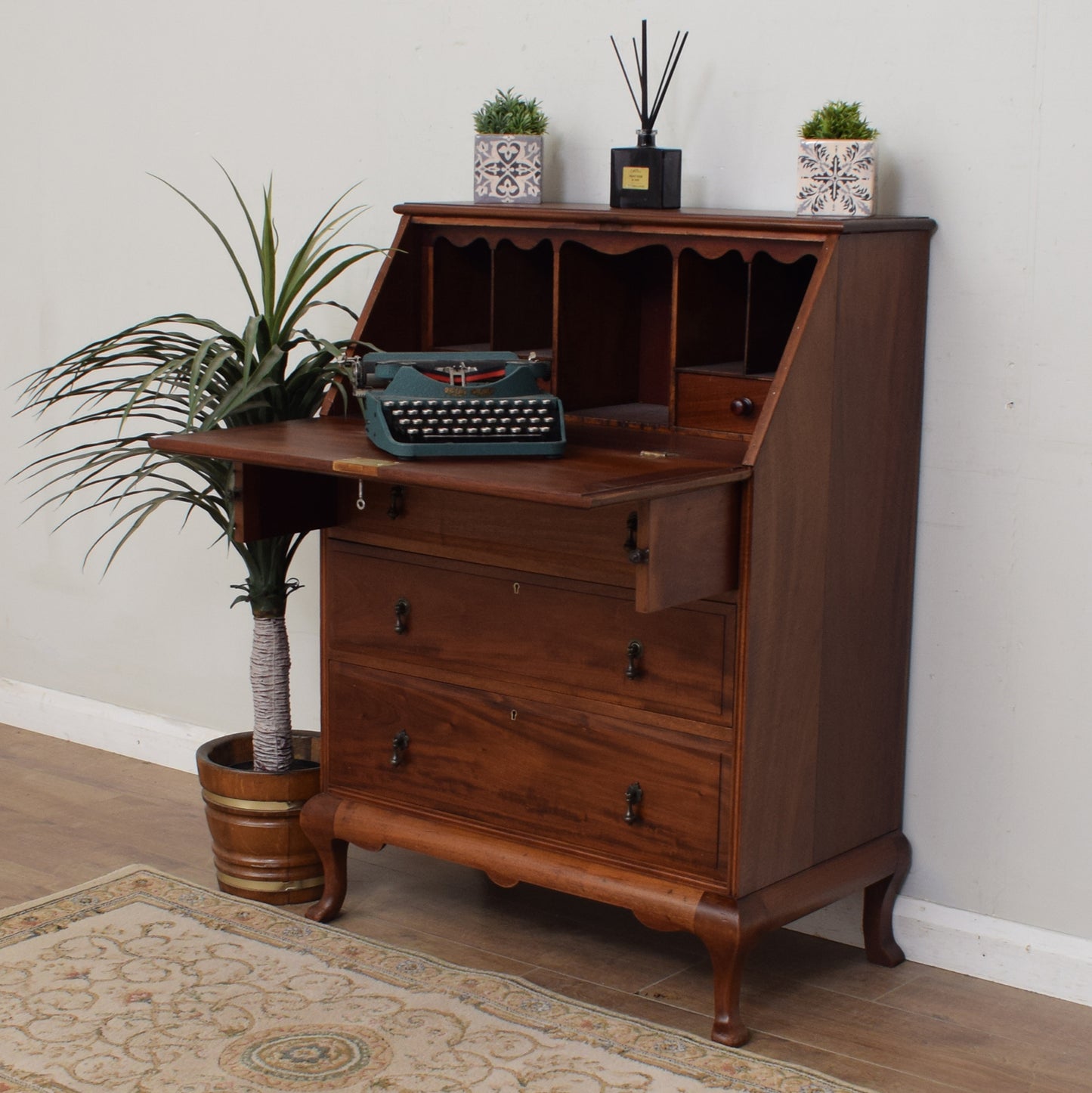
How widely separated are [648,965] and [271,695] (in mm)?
915

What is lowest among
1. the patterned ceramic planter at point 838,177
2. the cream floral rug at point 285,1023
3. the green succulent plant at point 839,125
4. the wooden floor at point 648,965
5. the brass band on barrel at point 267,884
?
the wooden floor at point 648,965

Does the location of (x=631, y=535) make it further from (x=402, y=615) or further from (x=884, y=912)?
(x=884, y=912)

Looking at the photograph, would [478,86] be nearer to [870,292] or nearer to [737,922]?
[870,292]

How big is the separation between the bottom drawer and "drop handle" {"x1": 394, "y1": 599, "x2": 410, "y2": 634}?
97 millimetres

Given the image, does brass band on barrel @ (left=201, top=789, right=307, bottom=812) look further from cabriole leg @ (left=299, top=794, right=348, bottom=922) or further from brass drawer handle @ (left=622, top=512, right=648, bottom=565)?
brass drawer handle @ (left=622, top=512, right=648, bottom=565)

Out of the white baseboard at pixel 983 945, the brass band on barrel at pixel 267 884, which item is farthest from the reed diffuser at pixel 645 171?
the brass band on barrel at pixel 267 884

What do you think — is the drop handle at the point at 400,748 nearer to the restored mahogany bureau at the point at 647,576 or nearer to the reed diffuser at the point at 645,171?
the restored mahogany bureau at the point at 647,576

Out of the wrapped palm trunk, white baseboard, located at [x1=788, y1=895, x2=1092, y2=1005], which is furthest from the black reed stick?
white baseboard, located at [x1=788, y1=895, x2=1092, y2=1005]

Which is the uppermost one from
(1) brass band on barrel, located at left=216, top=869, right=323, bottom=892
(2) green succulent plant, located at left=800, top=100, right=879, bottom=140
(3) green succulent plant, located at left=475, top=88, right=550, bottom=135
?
(3) green succulent plant, located at left=475, top=88, right=550, bottom=135

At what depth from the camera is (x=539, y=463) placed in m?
2.49

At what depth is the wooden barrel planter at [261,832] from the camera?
10.4ft

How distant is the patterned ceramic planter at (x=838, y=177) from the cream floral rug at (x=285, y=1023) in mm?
1402

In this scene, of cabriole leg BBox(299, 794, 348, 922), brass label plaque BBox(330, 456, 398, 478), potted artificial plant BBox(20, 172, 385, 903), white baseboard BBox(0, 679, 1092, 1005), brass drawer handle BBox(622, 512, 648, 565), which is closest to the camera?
brass label plaque BBox(330, 456, 398, 478)

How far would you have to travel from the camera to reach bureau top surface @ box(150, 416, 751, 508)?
228cm
